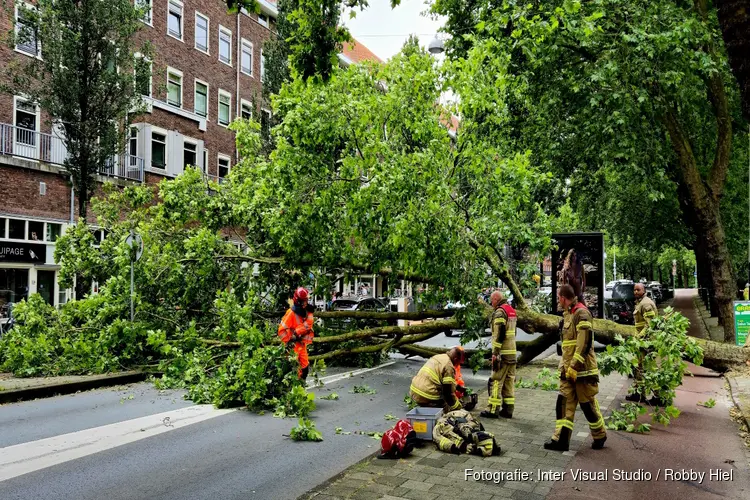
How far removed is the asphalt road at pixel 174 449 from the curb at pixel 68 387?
1.16 ft

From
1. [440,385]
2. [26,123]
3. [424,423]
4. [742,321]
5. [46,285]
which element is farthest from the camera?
[46,285]

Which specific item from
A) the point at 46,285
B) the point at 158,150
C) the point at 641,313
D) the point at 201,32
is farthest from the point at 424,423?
the point at 201,32

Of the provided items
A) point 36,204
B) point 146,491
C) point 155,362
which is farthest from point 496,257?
point 36,204

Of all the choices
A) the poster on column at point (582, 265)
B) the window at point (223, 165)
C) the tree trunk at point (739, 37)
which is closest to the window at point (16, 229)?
the window at point (223, 165)

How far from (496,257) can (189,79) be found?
22.3 m

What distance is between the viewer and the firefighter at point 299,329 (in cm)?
978

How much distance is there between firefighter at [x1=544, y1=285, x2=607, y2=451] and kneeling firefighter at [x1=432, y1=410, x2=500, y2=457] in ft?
2.54

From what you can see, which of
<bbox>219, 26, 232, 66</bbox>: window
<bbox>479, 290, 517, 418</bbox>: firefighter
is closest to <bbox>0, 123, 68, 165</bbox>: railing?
<bbox>219, 26, 232, 66</bbox>: window

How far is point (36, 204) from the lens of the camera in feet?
68.9

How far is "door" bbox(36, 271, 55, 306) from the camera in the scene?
71.2 feet

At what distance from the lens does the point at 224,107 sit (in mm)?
32406

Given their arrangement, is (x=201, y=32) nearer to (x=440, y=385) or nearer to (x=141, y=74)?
(x=141, y=74)

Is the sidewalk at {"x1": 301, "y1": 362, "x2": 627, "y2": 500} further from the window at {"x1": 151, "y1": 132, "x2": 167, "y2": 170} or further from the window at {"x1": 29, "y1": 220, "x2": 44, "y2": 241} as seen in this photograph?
the window at {"x1": 151, "y1": 132, "x2": 167, "y2": 170}

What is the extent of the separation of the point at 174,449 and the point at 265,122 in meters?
21.8
